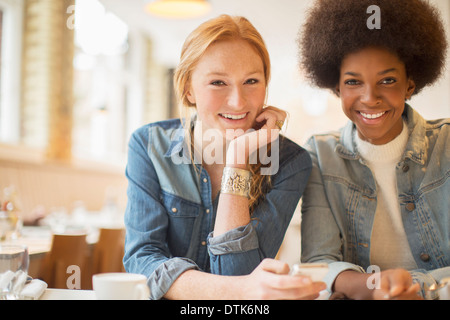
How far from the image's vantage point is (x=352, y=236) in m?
1.30

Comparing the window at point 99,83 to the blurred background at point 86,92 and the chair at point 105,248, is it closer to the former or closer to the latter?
the blurred background at point 86,92

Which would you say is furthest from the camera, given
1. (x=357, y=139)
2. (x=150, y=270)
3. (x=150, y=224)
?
(x=357, y=139)

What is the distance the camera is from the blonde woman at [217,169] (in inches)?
44.5

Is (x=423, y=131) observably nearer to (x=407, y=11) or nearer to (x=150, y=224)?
(x=407, y=11)

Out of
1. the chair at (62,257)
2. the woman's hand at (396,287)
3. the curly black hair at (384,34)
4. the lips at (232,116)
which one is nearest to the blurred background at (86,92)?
the chair at (62,257)

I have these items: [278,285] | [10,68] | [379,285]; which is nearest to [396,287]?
[379,285]

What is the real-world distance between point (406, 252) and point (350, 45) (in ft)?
2.05

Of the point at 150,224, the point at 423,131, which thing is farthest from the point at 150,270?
the point at 423,131

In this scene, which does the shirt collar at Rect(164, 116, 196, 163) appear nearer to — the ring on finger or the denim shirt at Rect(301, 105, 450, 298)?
the ring on finger

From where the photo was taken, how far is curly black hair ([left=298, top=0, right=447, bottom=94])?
128 cm

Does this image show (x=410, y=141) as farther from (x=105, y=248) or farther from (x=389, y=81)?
(x=105, y=248)

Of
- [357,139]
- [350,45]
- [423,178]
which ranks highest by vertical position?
[350,45]

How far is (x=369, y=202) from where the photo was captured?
132 cm

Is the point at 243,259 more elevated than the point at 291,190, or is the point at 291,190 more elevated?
the point at 291,190
